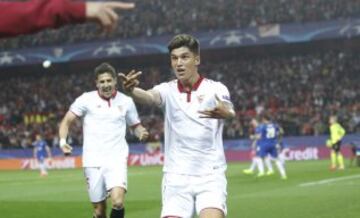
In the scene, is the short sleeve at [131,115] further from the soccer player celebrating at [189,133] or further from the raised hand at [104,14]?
the raised hand at [104,14]

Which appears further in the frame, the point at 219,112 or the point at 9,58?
the point at 9,58

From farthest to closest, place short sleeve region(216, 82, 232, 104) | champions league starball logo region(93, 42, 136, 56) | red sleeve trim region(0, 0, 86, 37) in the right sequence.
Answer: champions league starball logo region(93, 42, 136, 56)
short sleeve region(216, 82, 232, 104)
red sleeve trim region(0, 0, 86, 37)

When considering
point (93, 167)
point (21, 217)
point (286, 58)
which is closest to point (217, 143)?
point (93, 167)

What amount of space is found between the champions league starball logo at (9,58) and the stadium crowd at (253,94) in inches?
123

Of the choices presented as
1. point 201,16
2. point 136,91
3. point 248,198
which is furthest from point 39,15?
point 201,16

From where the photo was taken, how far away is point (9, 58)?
52.8 metres

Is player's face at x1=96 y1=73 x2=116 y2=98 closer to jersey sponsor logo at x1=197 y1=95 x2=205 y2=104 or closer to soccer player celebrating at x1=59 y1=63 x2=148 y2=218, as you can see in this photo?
soccer player celebrating at x1=59 y1=63 x2=148 y2=218

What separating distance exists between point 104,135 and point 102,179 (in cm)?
64

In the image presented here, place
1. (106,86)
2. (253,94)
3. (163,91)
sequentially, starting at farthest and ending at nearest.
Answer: (253,94), (106,86), (163,91)

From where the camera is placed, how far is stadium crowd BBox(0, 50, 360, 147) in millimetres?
43438

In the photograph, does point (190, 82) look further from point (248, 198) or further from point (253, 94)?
point (253, 94)

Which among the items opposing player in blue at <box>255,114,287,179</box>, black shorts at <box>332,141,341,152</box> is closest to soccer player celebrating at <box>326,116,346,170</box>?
black shorts at <box>332,141,341,152</box>

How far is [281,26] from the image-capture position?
4747cm

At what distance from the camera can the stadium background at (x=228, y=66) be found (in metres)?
43.5
